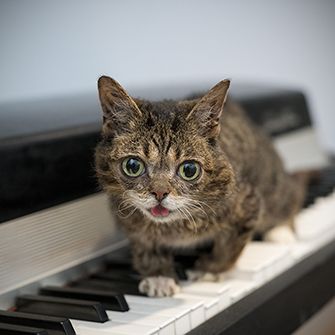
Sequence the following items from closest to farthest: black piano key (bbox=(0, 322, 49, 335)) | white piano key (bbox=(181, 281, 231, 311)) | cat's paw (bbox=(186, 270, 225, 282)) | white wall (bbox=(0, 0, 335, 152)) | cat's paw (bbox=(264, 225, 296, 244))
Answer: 1. black piano key (bbox=(0, 322, 49, 335))
2. white piano key (bbox=(181, 281, 231, 311))
3. cat's paw (bbox=(186, 270, 225, 282))
4. cat's paw (bbox=(264, 225, 296, 244))
5. white wall (bbox=(0, 0, 335, 152))

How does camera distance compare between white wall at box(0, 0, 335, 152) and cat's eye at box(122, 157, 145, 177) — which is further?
white wall at box(0, 0, 335, 152)

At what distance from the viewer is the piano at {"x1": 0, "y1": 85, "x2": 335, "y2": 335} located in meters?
1.31

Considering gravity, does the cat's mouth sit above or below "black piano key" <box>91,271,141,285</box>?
above

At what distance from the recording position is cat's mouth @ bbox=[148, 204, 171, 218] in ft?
4.34

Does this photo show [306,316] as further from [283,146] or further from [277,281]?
[283,146]

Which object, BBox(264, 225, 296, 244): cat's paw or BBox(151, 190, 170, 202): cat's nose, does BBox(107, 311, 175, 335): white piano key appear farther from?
BBox(264, 225, 296, 244): cat's paw

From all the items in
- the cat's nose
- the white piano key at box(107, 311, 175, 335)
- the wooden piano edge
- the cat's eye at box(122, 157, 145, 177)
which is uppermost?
the cat's eye at box(122, 157, 145, 177)

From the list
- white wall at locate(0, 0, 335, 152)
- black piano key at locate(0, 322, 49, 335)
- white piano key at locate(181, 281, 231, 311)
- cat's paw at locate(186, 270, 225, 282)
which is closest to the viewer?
black piano key at locate(0, 322, 49, 335)

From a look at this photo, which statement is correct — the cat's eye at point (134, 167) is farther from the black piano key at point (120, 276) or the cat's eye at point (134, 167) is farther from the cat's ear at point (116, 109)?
the black piano key at point (120, 276)

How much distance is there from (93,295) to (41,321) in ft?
0.57

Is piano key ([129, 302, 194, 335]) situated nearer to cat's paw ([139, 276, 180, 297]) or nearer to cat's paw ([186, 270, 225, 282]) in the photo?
cat's paw ([139, 276, 180, 297])

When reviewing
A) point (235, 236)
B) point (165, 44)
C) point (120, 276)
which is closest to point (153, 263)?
point (120, 276)

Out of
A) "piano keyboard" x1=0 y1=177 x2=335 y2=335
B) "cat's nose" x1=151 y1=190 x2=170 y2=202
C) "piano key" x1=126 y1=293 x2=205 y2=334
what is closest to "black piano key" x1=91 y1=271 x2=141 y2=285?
"piano keyboard" x1=0 y1=177 x2=335 y2=335

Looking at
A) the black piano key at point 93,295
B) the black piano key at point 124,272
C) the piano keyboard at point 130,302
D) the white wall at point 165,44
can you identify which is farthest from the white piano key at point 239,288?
the white wall at point 165,44
